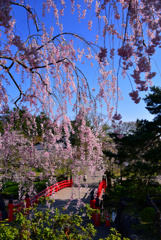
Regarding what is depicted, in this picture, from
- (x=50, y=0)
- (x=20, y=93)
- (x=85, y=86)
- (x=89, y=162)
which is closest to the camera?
(x=50, y=0)

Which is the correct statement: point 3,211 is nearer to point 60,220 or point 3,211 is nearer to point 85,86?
point 60,220

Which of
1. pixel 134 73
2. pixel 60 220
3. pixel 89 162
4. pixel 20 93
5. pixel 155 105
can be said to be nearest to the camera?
pixel 134 73

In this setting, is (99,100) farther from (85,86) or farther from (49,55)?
(49,55)

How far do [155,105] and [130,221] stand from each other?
5018mm

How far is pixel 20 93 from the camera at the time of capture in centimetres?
513

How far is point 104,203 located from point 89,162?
13.7 feet

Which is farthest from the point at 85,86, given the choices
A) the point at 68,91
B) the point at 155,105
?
the point at 155,105

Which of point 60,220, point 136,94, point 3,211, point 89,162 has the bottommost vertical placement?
point 3,211

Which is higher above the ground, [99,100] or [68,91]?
[68,91]

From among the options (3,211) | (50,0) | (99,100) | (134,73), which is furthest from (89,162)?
(3,211)

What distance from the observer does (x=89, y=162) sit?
592 cm

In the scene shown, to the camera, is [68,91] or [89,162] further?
[89,162]

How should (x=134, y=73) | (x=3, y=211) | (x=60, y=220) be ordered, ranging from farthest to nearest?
(x=3, y=211) → (x=60, y=220) → (x=134, y=73)

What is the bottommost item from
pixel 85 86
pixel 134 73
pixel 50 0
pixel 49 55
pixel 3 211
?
pixel 3 211
